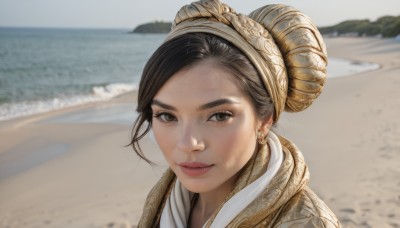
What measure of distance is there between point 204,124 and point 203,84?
144 millimetres

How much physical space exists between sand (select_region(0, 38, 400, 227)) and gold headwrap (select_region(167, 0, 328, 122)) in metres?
2.62

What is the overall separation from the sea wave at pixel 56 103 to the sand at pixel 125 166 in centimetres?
175

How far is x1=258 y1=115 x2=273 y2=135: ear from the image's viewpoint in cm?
162

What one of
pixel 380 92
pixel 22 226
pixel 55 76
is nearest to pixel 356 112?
pixel 380 92

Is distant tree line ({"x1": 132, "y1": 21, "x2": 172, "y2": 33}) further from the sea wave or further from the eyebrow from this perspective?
the eyebrow

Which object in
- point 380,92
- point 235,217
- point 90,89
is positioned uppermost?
point 235,217

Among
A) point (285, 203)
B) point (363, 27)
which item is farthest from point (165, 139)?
point (363, 27)

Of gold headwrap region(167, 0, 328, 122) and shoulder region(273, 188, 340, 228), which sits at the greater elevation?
Answer: gold headwrap region(167, 0, 328, 122)

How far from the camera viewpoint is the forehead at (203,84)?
145 cm

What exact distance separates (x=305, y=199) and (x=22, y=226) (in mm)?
3886

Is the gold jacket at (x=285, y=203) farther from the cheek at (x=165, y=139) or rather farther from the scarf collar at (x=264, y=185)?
the cheek at (x=165, y=139)

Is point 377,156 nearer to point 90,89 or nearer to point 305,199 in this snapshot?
point 305,199

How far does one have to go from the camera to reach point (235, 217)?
4.72 ft

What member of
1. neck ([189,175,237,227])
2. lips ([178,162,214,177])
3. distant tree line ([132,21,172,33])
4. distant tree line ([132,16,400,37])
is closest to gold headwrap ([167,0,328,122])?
lips ([178,162,214,177])
